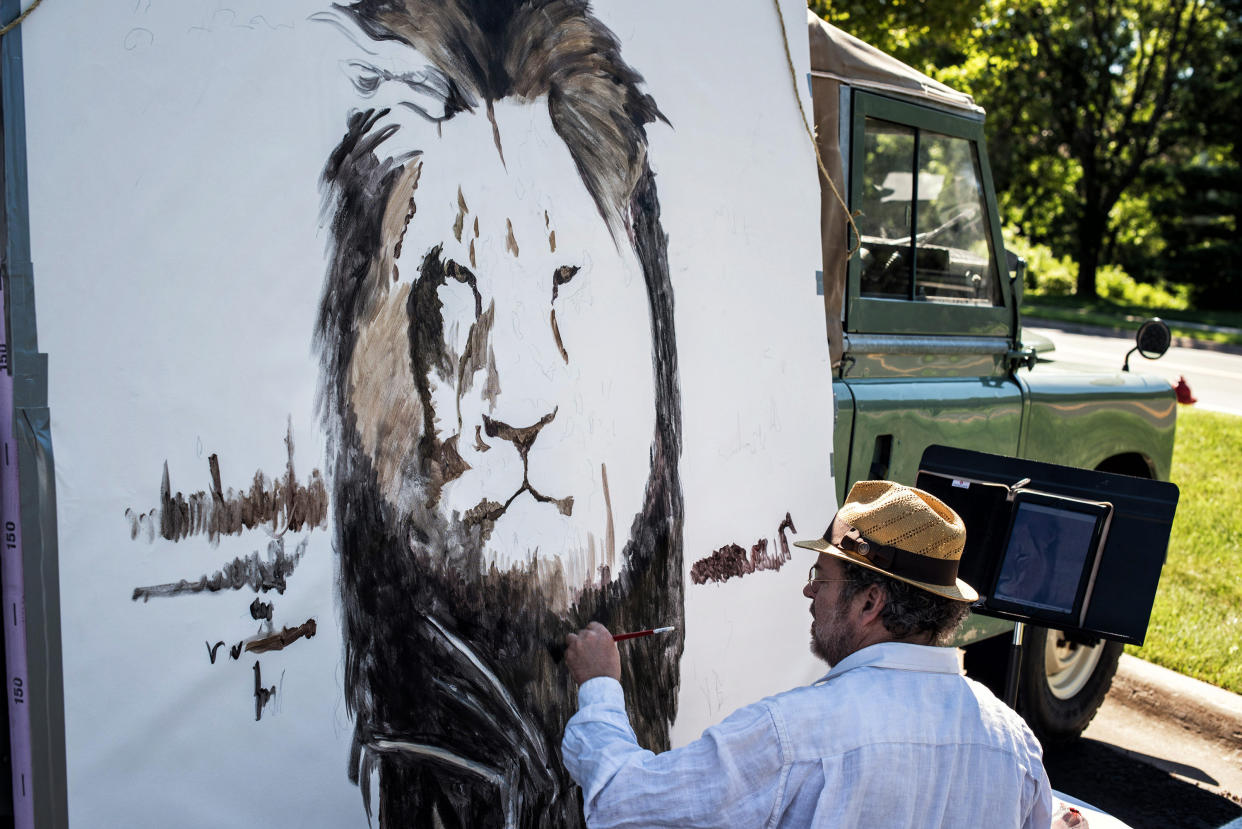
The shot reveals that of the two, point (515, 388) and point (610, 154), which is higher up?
point (610, 154)

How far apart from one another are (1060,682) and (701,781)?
3.34 m

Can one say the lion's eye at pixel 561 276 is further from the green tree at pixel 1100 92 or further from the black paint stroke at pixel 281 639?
the green tree at pixel 1100 92

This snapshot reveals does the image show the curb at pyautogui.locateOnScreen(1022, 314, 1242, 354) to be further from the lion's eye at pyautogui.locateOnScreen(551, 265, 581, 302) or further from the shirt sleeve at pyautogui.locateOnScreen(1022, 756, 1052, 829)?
the shirt sleeve at pyautogui.locateOnScreen(1022, 756, 1052, 829)

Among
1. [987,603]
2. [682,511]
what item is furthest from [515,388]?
[987,603]

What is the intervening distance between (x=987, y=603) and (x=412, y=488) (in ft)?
4.80

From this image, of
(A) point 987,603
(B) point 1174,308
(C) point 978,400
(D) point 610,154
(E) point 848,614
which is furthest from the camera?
(B) point 1174,308

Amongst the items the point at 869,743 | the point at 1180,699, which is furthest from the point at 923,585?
the point at 1180,699

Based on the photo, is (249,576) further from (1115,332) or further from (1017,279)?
(1115,332)

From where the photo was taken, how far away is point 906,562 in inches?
68.3

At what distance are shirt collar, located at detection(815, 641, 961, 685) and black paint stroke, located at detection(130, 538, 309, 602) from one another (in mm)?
955

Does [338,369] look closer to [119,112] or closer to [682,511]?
[119,112]

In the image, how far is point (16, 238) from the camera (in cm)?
157

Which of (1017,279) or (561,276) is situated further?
(1017,279)

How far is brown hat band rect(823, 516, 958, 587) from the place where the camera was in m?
1.73
